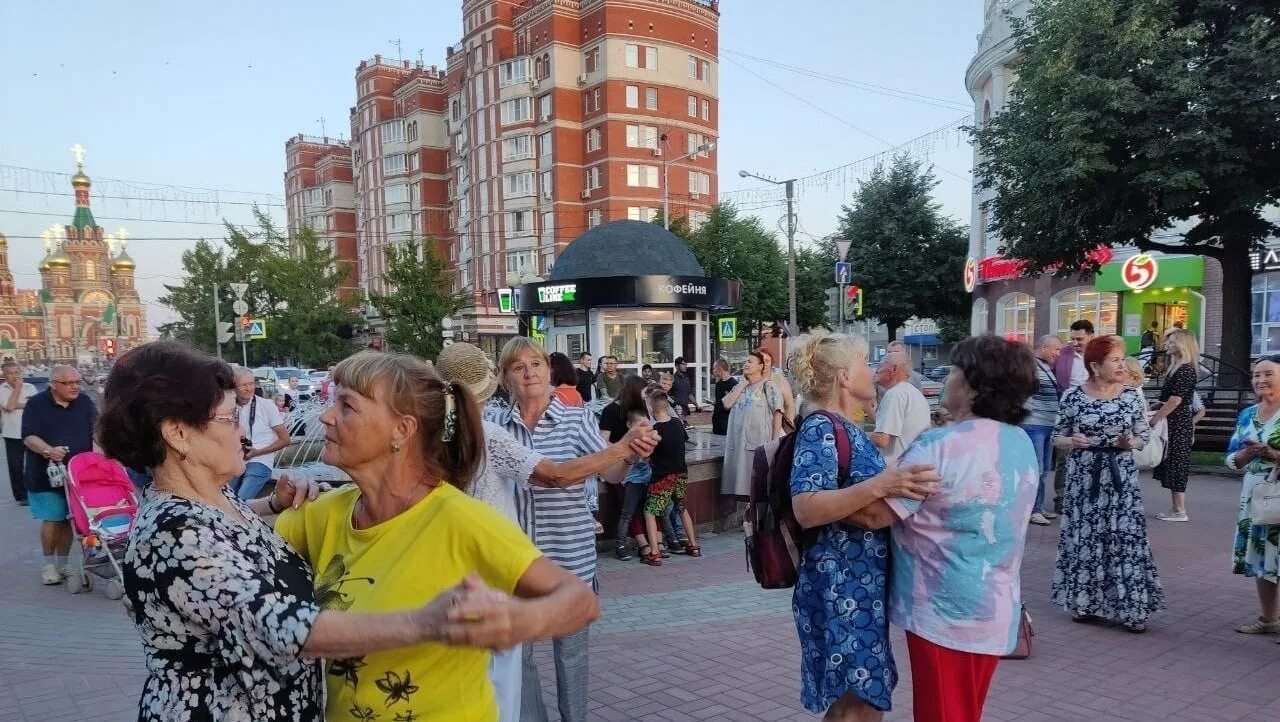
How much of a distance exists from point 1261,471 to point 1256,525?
36 cm

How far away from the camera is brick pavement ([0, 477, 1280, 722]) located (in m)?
4.06

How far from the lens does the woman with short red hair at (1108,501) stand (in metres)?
4.93

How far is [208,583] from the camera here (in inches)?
57.8

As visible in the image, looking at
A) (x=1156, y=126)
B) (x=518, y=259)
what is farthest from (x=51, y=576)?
(x=518, y=259)

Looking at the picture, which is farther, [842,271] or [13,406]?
[842,271]

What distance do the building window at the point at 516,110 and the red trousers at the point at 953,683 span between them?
166 ft

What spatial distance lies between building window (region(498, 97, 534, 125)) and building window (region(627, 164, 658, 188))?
846 centimetres

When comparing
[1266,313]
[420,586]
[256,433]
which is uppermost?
[1266,313]

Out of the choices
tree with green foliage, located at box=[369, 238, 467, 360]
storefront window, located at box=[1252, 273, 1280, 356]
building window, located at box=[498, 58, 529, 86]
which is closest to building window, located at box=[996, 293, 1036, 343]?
storefront window, located at box=[1252, 273, 1280, 356]

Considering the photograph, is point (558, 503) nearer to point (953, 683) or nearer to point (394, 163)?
point (953, 683)

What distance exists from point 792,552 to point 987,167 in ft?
56.4

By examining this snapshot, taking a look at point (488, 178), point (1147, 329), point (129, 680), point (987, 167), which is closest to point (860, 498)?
point (129, 680)

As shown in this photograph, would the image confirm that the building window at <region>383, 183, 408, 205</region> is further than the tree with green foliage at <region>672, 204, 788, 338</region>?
Yes

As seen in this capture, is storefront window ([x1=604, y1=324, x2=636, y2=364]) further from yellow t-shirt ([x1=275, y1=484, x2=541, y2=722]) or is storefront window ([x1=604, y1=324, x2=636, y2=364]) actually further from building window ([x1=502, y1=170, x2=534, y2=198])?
building window ([x1=502, y1=170, x2=534, y2=198])
